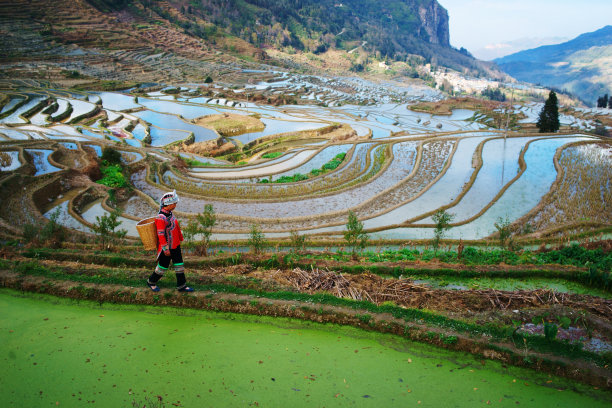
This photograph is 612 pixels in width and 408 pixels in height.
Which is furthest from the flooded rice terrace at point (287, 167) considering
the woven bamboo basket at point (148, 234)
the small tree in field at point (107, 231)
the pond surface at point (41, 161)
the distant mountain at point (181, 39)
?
the distant mountain at point (181, 39)

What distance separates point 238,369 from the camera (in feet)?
12.6

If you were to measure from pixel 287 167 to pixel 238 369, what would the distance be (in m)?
12.9

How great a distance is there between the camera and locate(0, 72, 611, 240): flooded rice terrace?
35.9ft

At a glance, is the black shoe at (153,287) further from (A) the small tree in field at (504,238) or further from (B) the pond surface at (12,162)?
(B) the pond surface at (12,162)

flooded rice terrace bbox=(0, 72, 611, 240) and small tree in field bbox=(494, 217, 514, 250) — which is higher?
flooded rice terrace bbox=(0, 72, 611, 240)

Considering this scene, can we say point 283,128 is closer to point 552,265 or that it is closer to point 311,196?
point 311,196

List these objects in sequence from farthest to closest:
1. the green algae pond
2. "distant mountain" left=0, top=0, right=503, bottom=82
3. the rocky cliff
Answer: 1. the rocky cliff
2. "distant mountain" left=0, top=0, right=503, bottom=82
3. the green algae pond

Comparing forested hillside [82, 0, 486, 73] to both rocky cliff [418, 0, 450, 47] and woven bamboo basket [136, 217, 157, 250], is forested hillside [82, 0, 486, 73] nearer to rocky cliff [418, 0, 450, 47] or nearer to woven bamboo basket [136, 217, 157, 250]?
rocky cliff [418, 0, 450, 47]

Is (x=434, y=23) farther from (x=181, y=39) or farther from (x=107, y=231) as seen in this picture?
(x=107, y=231)

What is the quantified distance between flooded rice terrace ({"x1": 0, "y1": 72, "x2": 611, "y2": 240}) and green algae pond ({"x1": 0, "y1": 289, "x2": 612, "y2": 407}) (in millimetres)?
5403

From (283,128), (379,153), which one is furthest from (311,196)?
(283,128)

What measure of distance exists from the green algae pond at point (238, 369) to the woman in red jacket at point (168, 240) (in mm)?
578

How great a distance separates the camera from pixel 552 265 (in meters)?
7.09

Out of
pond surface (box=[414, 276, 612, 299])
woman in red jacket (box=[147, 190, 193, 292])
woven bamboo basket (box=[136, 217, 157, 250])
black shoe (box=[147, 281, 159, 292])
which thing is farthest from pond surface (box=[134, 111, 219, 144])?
pond surface (box=[414, 276, 612, 299])
